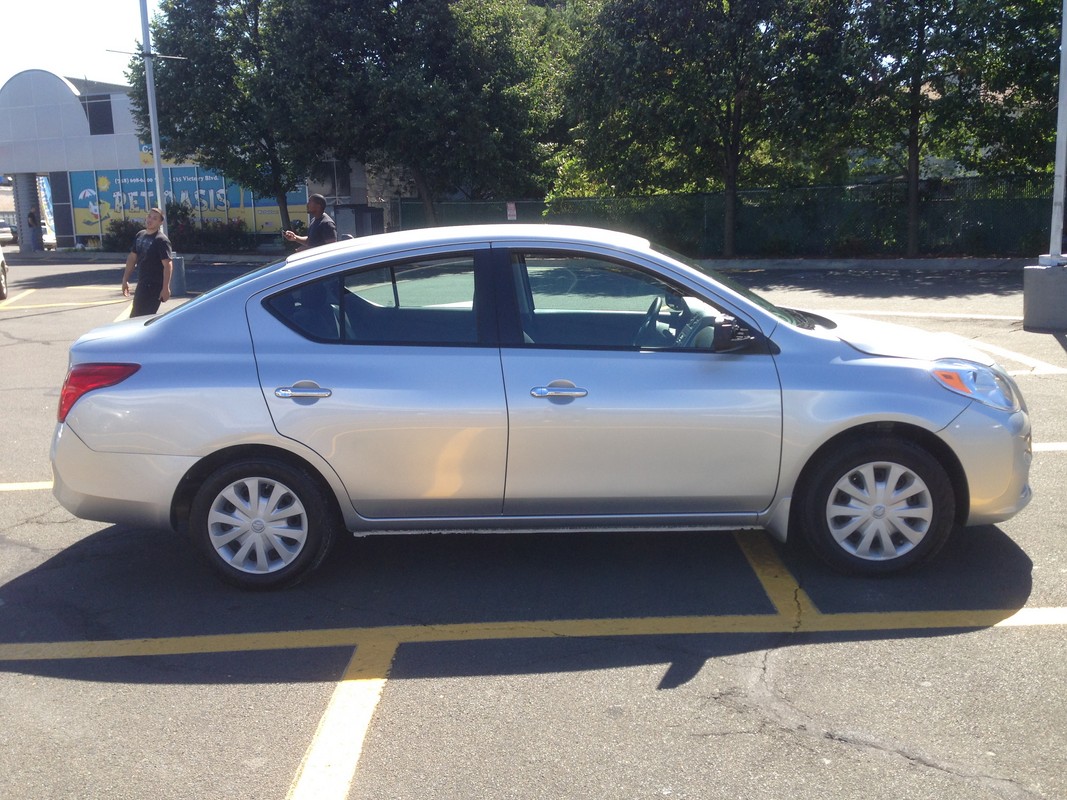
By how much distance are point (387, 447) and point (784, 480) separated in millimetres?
1858

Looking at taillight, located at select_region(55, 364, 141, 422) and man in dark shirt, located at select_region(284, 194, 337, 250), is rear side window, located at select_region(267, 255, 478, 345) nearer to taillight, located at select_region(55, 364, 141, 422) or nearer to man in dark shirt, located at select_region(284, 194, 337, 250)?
taillight, located at select_region(55, 364, 141, 422)

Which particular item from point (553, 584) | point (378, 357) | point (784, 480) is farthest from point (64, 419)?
point (784, 480)

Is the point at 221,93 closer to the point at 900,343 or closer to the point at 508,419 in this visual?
the point at 508,419

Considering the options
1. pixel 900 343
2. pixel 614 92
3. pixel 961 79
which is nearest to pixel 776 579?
pixel 900 343

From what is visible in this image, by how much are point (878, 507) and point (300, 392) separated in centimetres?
275

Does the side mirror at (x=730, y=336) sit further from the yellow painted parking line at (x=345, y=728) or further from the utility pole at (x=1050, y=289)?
the utility pole at (x=1050, y=289)

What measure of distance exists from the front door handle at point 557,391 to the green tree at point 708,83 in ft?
67.9

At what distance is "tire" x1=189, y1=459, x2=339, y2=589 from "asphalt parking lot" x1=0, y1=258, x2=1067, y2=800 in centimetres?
16

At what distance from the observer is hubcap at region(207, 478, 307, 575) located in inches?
193

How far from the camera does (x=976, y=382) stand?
194 inches

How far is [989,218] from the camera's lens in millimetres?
24391

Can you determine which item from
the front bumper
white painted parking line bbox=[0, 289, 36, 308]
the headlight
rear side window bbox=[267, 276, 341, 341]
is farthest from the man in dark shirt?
white painted parking line bbox=[0, 289, 36, 308]

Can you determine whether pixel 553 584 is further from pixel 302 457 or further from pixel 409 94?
pixel 409 94

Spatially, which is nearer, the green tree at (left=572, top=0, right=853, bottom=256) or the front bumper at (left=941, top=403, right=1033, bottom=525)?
the front bumper at (left=941, top=403, right=1033, bottom=525)
